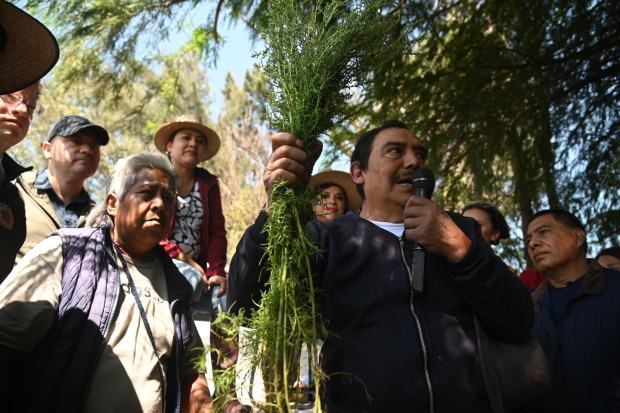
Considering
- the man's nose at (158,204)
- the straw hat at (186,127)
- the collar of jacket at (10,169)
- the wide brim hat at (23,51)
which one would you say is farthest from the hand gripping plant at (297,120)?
the straw hat at (186,127)

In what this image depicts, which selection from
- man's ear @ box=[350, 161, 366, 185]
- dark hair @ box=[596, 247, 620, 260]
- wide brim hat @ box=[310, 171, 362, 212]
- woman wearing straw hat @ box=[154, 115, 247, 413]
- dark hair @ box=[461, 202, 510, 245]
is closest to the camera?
man's ear @ box=[350, 161, 366, 185]

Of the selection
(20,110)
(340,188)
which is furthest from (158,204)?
(340,188)

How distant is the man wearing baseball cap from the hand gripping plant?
1898mm

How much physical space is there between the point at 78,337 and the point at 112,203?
919 millimetres

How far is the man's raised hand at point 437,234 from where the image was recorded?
1.94 m

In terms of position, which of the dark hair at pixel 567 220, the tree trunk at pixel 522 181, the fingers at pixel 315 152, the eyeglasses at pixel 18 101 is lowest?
the fingers at pixel 315 152

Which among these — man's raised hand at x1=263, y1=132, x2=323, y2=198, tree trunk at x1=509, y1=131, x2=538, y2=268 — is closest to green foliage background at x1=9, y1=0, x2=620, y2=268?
tree trunk at x1=509, y1=131, x2=538, y2=268

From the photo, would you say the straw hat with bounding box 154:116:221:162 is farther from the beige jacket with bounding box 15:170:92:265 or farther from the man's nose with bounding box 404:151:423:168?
the man's nose with bounding box 404:151:423:168

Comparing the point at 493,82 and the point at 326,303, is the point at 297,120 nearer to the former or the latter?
the point at 326,303

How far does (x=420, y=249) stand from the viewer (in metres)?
2.01

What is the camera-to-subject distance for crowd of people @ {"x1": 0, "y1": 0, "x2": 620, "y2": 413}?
1.85m

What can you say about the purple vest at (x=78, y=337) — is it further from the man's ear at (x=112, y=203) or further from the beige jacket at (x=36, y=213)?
the beige jacket at (x=36, y=213)

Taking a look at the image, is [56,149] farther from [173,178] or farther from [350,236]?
[350,236]

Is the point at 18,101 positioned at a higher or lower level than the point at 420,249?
higher
